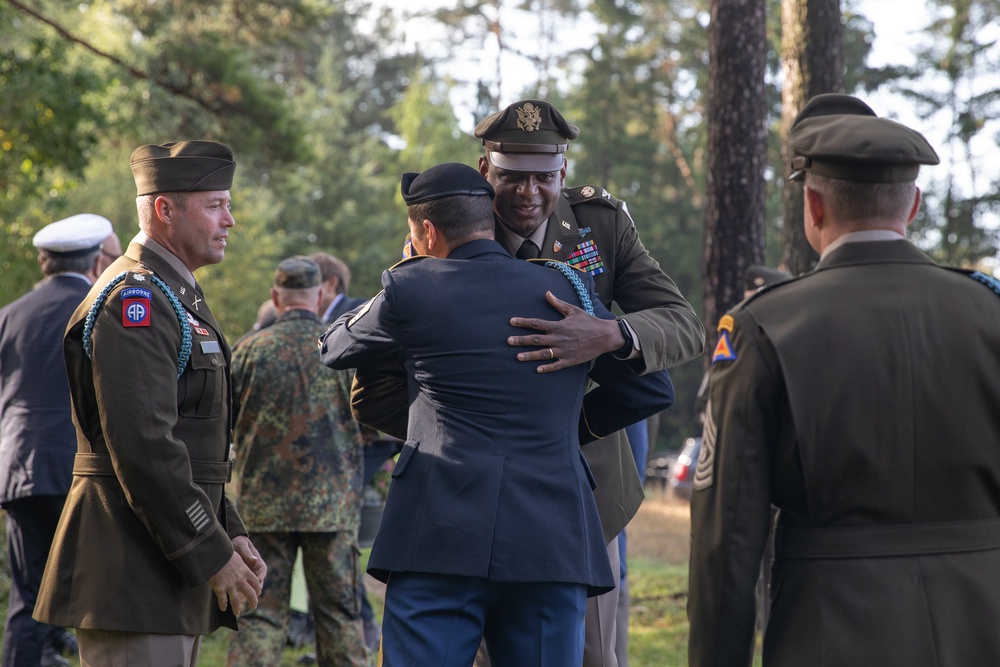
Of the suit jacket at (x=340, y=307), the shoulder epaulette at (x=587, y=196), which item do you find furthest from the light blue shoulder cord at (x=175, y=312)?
the suit jacket at (x=340, y=307)

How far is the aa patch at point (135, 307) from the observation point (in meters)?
3.24

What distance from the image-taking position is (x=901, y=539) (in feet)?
8.05

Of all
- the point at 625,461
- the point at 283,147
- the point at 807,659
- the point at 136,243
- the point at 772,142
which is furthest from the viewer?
the point at 772,142

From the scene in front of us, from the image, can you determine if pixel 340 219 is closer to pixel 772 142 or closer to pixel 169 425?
pixel 772 142

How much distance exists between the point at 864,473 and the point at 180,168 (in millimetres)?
2311

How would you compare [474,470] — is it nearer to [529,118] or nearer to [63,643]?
[529,118]

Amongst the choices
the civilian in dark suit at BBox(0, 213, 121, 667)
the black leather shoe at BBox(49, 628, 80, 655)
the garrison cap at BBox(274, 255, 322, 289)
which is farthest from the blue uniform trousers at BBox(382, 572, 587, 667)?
the black leather shoe at BBox(49, 628, 80, 655)

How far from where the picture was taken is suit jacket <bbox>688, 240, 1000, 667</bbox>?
2.45 metres

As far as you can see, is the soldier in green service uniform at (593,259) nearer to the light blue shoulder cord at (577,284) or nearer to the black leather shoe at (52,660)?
the light blue shoulder cord at (577,284)

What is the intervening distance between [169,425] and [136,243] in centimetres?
68

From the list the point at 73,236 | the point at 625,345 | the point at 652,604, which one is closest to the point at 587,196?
the point at 625,345

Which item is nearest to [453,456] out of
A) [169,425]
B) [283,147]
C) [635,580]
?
[169,425]

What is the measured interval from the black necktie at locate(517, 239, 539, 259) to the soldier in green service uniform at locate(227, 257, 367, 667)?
2.25 metres

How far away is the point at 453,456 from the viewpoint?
120 inches
